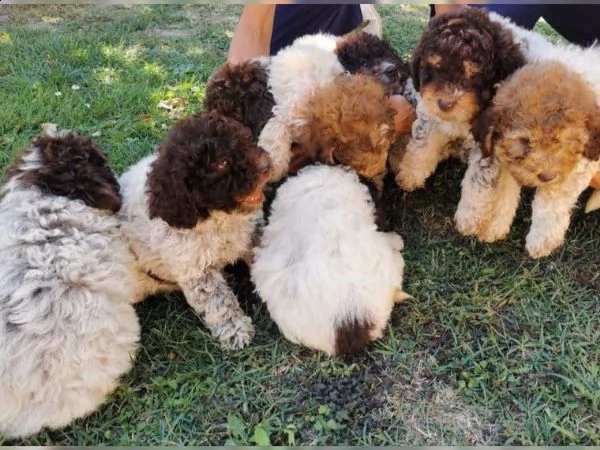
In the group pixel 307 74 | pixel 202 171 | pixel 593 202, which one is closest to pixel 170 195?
pixel 202 171

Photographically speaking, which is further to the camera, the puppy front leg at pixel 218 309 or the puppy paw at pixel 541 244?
the puppy paw at pixel 541 244

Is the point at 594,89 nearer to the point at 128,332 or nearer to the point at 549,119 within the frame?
the point at 549,119

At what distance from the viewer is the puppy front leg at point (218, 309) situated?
394 cm

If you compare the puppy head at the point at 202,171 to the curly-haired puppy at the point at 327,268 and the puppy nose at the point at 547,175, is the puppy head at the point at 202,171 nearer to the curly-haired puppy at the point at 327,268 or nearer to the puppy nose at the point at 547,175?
the curly-haired puppy at the point at 327,268

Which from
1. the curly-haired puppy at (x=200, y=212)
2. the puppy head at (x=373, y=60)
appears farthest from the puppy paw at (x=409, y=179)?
the curly-haired puppy at (x=200, y=212)

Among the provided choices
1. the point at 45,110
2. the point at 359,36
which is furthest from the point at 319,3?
the point at 45,110

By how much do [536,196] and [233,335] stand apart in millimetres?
2172

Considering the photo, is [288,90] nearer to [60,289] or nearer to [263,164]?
[263,164]

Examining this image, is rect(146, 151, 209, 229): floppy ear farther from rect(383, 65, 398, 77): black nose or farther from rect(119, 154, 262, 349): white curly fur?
rect(383, 65, 398, 77): black nose

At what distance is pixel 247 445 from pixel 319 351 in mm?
702

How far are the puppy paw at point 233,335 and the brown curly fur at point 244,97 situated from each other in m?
1.44

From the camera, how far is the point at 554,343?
152 inches

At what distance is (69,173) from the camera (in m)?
3.70

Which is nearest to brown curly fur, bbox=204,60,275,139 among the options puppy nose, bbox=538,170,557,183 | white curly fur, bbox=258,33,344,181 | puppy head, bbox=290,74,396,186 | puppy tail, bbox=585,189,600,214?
white curly fur, bbox=258,33,344,181
